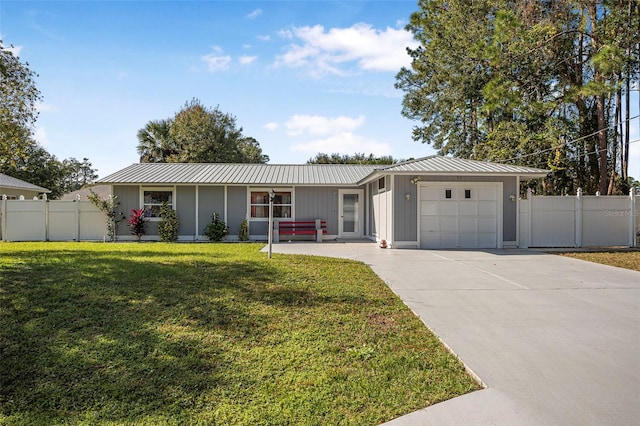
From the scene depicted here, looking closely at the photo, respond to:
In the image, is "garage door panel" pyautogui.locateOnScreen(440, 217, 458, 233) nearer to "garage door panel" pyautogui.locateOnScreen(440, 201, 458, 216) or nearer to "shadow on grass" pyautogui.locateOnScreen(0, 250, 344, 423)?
"garage door panel" pyautogui.locateOnScreen(440, 201, 458, 216)

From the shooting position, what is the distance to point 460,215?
467 inches

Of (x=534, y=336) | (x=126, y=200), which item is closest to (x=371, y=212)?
(x=126, y=200)

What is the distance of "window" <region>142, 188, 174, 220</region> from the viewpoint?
14352 mm

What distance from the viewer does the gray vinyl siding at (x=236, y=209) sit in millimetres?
A: 14469

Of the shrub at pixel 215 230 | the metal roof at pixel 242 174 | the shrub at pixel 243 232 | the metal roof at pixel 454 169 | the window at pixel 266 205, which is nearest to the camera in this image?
the metal roof at pixel 454 169

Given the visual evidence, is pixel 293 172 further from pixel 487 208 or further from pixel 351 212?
pixel 487 208

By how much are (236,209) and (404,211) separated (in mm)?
6744

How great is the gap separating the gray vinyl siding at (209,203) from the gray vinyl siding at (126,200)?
216 centimetres

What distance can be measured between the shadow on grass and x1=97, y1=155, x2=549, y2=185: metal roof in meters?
7.32

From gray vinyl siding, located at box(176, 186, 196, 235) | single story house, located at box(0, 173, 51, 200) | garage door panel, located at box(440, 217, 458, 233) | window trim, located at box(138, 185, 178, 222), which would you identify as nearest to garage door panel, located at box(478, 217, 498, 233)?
garage door panel, located at box(440, 217, 458, 233)

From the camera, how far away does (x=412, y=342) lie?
3691 millimetres

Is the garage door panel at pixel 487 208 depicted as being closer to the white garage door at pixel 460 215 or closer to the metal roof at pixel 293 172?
the white garage door at pixel 460 215

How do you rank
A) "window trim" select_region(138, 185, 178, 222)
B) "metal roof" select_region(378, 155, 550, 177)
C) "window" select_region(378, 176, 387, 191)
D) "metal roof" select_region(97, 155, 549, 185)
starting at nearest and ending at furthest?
"metal roof" select_region(378, 155, 550, 177) → "metal roof" select_region(97, 155, 549, 185) → "window" select_region(378, 176, 387, 191) → "window trim" select_region(138, 185, 178, 222)

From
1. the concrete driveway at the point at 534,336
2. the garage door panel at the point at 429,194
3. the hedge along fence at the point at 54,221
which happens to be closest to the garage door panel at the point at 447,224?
the garage door panel at the point at 429,194
